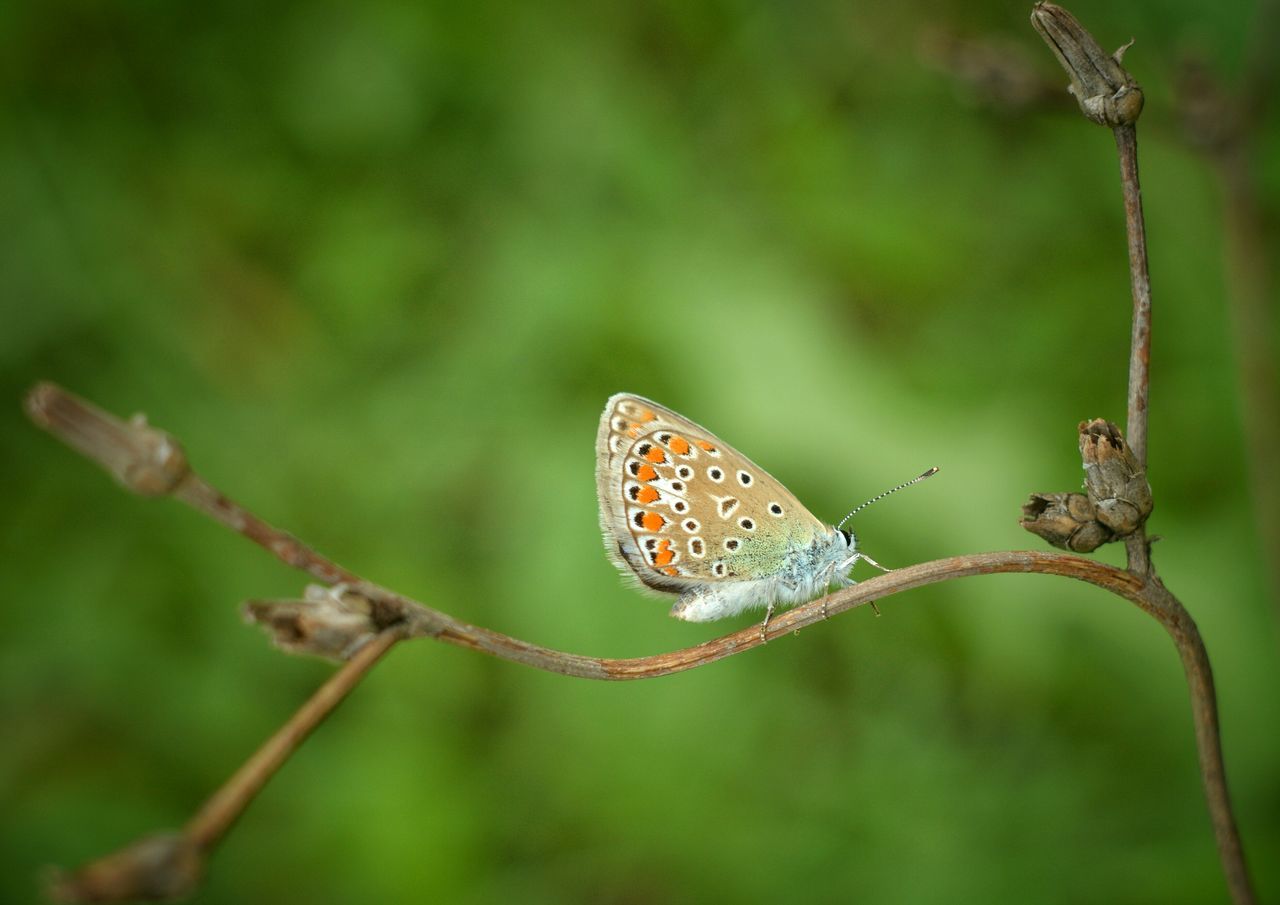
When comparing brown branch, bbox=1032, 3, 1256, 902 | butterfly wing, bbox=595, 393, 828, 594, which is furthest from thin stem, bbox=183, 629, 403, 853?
brown branch, bbox=1032, 3, 1256, 902

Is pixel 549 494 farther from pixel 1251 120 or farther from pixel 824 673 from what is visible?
pixel 1251 120

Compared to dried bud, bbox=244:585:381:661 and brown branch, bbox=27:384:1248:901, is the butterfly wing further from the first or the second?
dried bud, bbox=244:585:381:661

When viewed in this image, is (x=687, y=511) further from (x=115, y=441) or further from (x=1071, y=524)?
(x=115, y=441)

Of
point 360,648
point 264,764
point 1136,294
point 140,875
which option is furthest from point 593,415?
point 140,875

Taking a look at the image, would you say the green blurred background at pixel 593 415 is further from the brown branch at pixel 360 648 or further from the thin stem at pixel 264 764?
the thin stem at pixel 264 764

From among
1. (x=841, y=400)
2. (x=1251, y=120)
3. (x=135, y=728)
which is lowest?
(x=135, y=728)

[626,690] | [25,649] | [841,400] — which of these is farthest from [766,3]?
[25,649]

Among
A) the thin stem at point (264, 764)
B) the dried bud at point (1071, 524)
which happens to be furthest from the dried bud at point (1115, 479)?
the thin stem at point (264, 764)
